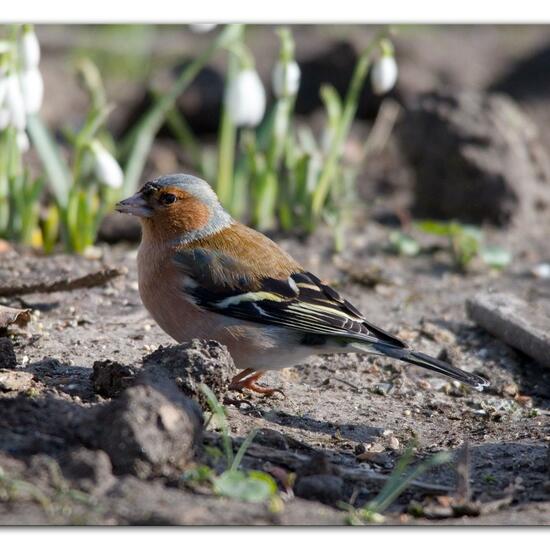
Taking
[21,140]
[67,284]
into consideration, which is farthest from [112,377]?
[21,140]

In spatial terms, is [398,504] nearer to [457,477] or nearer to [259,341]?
[457,477]

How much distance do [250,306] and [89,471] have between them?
5.41 ft

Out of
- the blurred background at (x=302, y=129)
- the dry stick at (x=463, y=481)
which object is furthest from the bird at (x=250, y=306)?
the blurred background at (x=302, y=129)

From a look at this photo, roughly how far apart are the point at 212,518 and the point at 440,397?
2.42 m

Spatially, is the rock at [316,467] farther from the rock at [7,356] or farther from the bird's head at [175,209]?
the bird's head at [175,209]

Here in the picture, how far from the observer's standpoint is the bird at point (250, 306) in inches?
199

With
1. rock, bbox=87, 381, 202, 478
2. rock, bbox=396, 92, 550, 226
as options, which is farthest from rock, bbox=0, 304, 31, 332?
rock, bbox=396, 92, 550, 226

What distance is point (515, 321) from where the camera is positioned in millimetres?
6031

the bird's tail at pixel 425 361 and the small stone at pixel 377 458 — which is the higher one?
the bird's tail at pixel 425 361

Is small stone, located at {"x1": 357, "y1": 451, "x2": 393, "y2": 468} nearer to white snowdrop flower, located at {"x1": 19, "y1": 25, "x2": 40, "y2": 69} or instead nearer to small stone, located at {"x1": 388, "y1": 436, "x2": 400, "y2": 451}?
small stone, located at {"x1": 388, "y1": 436, "x2": 400, "y2": 451}

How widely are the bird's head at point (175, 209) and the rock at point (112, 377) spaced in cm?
101

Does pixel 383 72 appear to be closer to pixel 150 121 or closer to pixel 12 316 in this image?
pixel 150 121

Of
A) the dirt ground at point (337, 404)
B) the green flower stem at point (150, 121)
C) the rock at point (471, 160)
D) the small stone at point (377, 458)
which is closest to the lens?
the dirt ground at point (337, 404)

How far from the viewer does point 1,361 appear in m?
4.83
